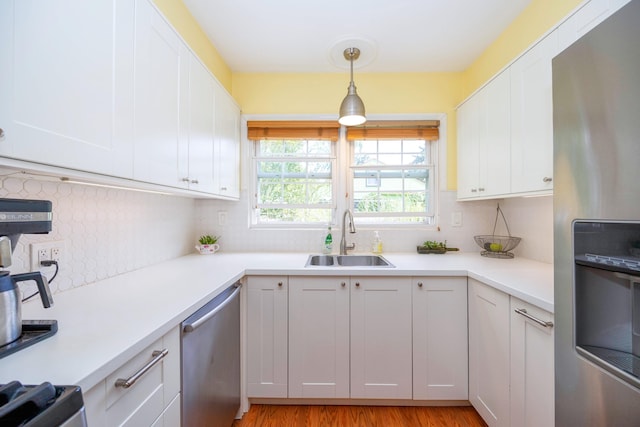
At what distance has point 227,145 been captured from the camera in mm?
2084

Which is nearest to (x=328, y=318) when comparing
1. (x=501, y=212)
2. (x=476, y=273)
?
(x=476, y=273)

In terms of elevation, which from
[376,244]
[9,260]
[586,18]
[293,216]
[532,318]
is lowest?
[532,318]

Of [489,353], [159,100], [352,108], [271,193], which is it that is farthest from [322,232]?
[159,100]

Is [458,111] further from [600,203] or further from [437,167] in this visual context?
[600,203]

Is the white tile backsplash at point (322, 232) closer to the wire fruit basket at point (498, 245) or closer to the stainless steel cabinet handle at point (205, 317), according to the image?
the wire fruit basket at point (498, 245)

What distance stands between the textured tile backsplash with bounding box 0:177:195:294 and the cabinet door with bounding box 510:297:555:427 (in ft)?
6.77

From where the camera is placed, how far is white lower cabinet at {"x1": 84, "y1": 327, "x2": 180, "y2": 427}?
2.16 feet

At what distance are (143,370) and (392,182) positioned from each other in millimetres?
2215

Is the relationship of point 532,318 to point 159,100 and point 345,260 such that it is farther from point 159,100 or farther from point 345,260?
point 159,100

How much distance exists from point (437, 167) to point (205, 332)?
2.23 m

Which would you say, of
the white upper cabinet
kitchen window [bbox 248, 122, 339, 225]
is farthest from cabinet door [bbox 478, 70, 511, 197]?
kitchen window [bbox 248, 122, 339, 225]

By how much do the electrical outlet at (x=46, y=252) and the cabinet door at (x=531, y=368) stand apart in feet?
6.77

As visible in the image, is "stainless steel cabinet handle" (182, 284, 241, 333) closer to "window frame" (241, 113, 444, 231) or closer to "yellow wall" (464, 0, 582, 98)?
"window frame" (241, 113, 444, 231)

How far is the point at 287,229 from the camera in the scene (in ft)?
7.88
